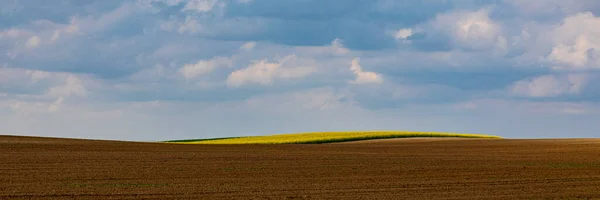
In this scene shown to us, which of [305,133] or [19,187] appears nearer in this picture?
[19,187]

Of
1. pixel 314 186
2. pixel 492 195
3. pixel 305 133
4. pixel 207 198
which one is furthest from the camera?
pixel 305 133

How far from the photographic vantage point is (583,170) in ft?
94.5

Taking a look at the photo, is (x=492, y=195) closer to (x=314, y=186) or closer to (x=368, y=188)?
(x=368, y=188)

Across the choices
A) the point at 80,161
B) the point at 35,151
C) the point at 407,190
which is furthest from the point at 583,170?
the point at 35,151

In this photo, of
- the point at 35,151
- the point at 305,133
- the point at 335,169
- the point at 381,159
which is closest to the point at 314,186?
the point at 335,169

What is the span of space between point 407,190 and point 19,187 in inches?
390

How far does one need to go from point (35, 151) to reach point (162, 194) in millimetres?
18171

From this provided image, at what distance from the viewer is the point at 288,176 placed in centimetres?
2530

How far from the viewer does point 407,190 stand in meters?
21.7

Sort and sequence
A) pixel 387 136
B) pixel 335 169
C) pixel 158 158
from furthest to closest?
pixel 387 136
pixel 158 158
pixel 335 169

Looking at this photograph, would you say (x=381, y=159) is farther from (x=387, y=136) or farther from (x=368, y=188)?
(x=387, y=136)

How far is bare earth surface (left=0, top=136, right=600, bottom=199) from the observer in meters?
20.7

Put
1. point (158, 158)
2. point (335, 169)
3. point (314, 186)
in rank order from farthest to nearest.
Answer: point (158, 158) → point (335, 169) → point (314, 186)

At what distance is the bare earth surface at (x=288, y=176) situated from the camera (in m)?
20.7
